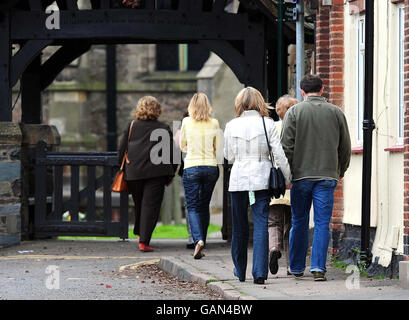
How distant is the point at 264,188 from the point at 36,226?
6.69 meters

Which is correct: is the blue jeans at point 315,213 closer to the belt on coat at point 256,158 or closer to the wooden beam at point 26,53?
the belt on coat at point 256,158

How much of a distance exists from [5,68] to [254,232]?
21.0 ft

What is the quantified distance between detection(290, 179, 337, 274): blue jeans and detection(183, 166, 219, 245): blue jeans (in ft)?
8.80

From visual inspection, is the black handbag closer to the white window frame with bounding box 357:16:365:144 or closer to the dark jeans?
the white window frame with bounding box 357:16:365:144

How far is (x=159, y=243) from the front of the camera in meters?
16.6

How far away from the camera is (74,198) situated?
16375 mm

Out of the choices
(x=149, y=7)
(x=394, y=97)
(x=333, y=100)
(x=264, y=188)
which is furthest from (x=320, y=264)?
(x=149, y=7)

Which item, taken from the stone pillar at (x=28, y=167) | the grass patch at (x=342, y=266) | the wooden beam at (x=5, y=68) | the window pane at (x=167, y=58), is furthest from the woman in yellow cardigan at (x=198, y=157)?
the window pane at (x=167, y=58)

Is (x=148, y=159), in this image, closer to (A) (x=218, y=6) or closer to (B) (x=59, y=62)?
(A) (x=218, y=6)

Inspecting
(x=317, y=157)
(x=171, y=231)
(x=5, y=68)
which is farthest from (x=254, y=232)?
(x=171, y=231)

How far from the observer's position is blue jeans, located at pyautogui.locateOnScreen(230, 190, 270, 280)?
10312mm

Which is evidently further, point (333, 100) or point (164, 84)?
point (164, 84)
